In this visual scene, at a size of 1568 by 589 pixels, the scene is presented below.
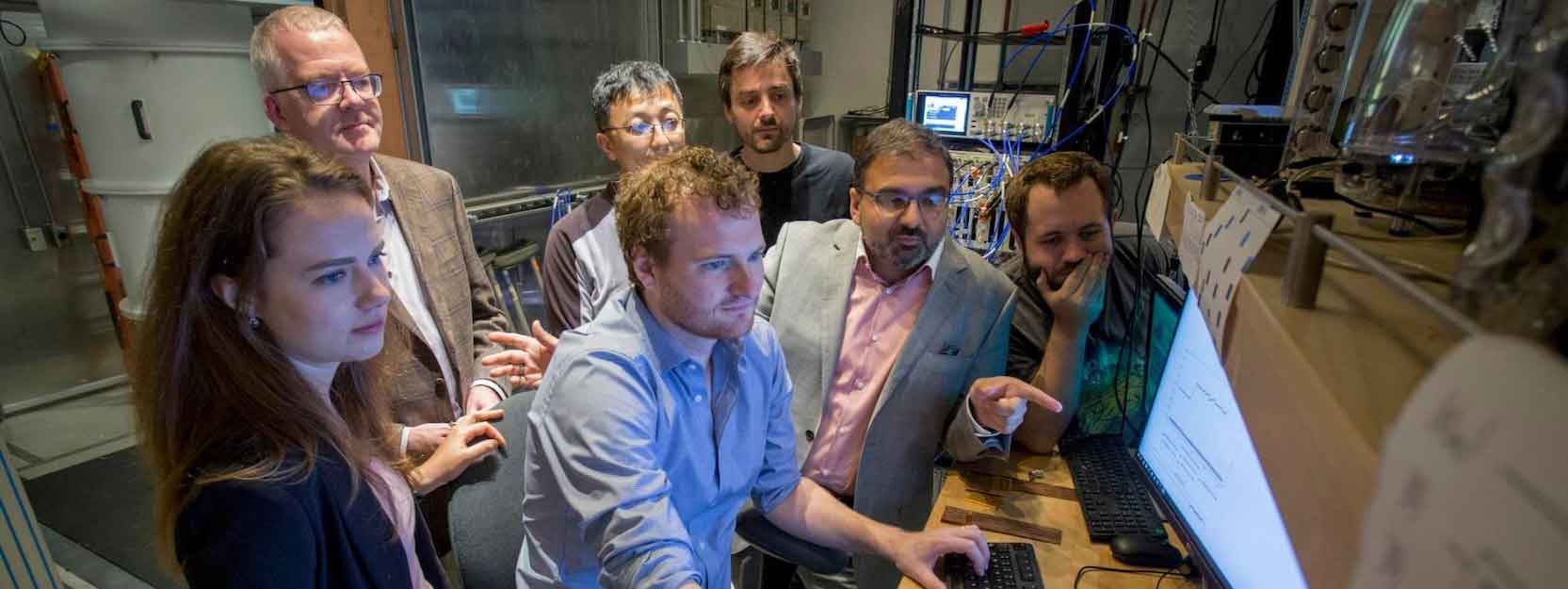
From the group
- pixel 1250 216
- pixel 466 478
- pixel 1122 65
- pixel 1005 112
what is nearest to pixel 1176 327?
pixel 1250 216

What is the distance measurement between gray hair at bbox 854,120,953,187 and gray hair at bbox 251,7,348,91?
1.19 m

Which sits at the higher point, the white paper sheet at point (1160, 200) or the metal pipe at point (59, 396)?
the white paper sheet at point (1160, 200)

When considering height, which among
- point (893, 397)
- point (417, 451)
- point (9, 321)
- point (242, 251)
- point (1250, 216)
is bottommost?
point (9, 321)

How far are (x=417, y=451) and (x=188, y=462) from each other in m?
0.56

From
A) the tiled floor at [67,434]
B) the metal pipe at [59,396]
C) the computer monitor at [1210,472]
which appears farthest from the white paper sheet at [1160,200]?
the metal pipe at [59,396]

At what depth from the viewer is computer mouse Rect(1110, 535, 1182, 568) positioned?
114 centimetres

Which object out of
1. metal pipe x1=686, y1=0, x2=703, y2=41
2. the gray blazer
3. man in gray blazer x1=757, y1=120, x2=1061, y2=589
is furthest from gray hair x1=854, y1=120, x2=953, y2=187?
metal pipe x1=686, y1=0, x2=703, y2=41

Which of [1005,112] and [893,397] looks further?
[1005,112]

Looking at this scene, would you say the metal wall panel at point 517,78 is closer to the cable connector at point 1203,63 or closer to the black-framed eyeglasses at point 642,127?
the black-framed eyeglasses at point 642,127

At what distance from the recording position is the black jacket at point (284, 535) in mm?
820

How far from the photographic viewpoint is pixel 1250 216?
0.48 metres

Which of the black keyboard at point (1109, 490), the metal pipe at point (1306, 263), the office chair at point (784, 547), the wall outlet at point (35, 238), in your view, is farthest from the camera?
the wall outlet at point (35, 238)

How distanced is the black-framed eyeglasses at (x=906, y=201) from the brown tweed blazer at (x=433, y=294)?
3.35 feet

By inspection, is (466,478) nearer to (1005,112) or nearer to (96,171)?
(96,171)
